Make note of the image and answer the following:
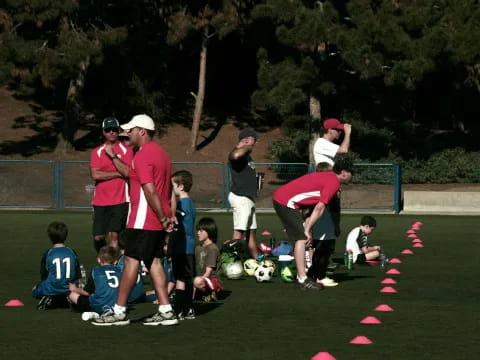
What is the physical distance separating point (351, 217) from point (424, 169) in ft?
32.3

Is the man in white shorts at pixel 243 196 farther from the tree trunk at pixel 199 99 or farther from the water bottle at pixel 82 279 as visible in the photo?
the tree trunk at pixel 199 99

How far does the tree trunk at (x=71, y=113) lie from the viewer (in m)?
41.9

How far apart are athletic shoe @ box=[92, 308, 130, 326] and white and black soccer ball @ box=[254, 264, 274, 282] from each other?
3678 mm

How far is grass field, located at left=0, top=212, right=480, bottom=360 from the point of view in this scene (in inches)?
340

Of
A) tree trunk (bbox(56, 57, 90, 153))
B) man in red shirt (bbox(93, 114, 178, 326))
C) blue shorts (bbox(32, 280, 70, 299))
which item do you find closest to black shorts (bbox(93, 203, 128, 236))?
blue shorts (bbox(32, 280, 70, 299))

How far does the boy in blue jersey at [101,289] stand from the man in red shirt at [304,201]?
2.52 m

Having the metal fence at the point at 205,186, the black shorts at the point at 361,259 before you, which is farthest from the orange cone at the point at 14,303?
the metal fence at the point at 205,186

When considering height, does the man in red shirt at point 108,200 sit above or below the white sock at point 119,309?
above

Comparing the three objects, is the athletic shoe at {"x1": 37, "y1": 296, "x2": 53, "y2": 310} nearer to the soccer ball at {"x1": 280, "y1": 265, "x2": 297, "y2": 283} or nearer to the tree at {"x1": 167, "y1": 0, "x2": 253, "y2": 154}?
the soccer ball at {"x1": 280, "y1": 265, "x2": 297, "y2": 283}

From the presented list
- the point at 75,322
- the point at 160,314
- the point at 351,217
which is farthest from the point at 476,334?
the point at 351,217

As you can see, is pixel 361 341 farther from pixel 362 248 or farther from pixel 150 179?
pixel 362 248

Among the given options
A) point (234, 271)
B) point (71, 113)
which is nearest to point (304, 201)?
point (234, 271)

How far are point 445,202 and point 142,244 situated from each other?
799 inches

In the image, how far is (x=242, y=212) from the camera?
591 inches
